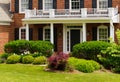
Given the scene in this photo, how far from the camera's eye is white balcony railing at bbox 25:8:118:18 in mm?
36688

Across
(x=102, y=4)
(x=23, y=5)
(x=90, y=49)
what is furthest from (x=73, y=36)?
(x=90, y=49)

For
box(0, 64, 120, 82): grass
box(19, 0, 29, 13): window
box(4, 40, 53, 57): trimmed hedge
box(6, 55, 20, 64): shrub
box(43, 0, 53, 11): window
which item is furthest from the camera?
box(19, 0, 29, 13): window

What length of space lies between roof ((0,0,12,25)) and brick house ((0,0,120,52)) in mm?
298

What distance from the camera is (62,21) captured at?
123 ft

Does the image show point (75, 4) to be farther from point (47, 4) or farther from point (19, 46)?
point (19, 46)

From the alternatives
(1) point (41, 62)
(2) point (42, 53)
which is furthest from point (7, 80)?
(2) point (42, 53)

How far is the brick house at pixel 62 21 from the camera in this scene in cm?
3706

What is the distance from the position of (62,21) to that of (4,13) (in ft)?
22.7

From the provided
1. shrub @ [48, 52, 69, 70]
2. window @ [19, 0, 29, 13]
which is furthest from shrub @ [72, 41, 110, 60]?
window @ [19, 0, 29, 13]

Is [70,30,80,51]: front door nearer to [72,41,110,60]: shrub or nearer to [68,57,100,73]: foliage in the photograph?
[72,41,110,60]: shrub

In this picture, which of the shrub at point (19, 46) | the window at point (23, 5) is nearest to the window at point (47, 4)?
the window at point (23, 5)

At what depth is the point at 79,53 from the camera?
32.5 metres

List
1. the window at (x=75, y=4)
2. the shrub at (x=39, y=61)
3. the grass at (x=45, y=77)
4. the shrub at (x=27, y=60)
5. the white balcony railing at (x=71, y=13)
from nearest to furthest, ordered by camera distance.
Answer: the grass at (x=45, y=77) < the shrub at (x=39, y=61) < the shrub at (x=27, y=60) < the white balcony railing at (x=71, y=13) < the window at (x=75, y=4)

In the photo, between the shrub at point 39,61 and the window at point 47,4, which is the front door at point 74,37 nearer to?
the window at point 47,4
